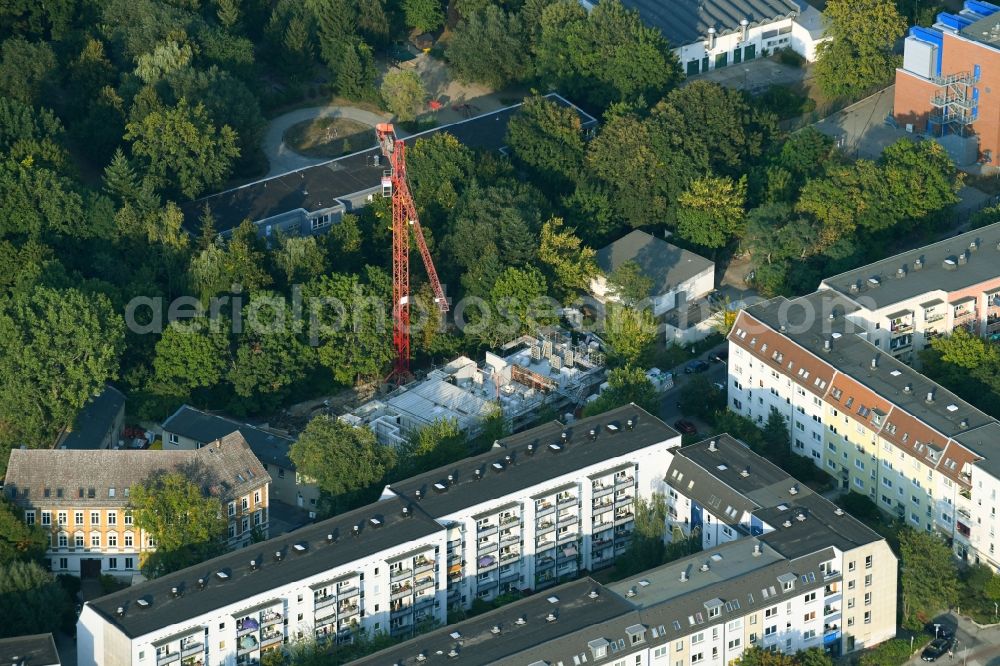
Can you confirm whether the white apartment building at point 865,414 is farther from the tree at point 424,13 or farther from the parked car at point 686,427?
the tree at point 424,13

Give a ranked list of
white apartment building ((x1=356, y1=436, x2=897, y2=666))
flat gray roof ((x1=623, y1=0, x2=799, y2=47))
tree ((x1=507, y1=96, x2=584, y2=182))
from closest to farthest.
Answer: white apartment building ((x1=356, y1=436, x2=897, y2=666)), tree ((x1=507, y1=96, x2=584, y2=182)), flat gray roof ((x1=623, y1=0, x2=799, y2=47))

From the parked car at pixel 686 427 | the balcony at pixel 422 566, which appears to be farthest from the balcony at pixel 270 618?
the parked car at pixel 686 427

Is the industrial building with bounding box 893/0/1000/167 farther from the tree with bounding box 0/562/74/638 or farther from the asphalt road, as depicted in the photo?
the tree with bounding box 0/562/74/638

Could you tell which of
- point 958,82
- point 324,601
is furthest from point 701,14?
point 324,601

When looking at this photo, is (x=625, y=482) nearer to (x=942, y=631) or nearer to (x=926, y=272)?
(x=942, y=631)

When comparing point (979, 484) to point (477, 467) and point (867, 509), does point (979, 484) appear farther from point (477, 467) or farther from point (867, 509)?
point (477, 467)

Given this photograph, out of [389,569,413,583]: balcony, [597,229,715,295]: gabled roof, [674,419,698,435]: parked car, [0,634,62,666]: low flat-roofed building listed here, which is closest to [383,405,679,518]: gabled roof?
[389,569,413,583]: balcony
